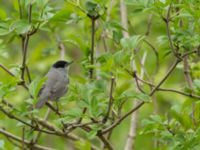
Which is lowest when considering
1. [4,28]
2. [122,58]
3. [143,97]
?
[143,97]

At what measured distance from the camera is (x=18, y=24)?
3.11m

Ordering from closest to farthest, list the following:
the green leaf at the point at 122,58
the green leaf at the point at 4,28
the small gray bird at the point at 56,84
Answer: the green leaf at the point at 122,58 → the green leaf at the point at 4,28 → the small gray bird at the point at 56,84

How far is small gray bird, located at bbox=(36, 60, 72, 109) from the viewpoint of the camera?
4.26 m

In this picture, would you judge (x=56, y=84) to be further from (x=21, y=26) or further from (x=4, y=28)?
(x=21, y=26)

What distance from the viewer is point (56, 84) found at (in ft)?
15.5

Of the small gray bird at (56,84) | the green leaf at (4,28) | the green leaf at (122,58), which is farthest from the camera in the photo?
the small gray bird at (56,84)

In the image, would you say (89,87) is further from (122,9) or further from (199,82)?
(122,9)

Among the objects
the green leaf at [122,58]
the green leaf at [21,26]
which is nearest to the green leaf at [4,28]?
the green leaf at [21,26]

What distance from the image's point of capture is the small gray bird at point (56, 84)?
4.26m

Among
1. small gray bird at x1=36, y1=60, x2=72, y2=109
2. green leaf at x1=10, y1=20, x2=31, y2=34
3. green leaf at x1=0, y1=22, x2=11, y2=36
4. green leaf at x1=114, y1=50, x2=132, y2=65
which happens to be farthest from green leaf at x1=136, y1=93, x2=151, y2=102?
small gray bird at x1=36, y1=60, x2=72, y2=109

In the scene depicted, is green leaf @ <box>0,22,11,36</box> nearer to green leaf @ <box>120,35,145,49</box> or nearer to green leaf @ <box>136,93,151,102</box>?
green leaf @ <box>120,35,145,49</box>

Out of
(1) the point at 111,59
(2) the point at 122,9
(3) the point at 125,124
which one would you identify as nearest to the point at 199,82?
(1) the point at 111,59

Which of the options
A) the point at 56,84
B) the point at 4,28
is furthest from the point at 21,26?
the point at 56,84

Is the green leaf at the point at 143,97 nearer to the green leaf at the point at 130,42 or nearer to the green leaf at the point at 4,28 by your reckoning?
the green leaf at the point at 130,42
